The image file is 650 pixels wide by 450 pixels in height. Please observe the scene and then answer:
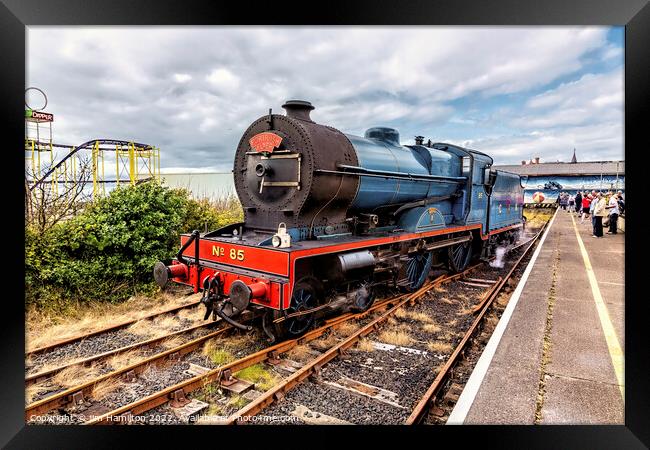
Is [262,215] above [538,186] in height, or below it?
below

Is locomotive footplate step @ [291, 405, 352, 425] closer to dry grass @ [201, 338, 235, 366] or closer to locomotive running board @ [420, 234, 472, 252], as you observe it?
dry grass @ [201, 338, 235, 366]

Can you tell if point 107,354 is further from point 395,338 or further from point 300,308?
point 395,338

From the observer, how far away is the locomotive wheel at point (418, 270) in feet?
22.7

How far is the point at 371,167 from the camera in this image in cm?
587

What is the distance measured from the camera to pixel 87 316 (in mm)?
5637

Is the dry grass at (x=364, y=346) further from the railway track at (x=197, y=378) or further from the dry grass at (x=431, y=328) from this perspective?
the dry grass at (x=431, y=328)

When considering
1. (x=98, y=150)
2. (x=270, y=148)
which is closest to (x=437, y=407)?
(x=270, y=148)

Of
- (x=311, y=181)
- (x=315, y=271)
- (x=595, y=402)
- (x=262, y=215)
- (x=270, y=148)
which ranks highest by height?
(x=270, y=148)

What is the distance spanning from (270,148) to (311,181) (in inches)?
30.1

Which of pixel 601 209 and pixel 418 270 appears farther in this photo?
pixel 601 209

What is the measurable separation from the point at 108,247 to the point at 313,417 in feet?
16.4

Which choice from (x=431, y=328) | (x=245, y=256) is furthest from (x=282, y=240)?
(x=431, y=328)
